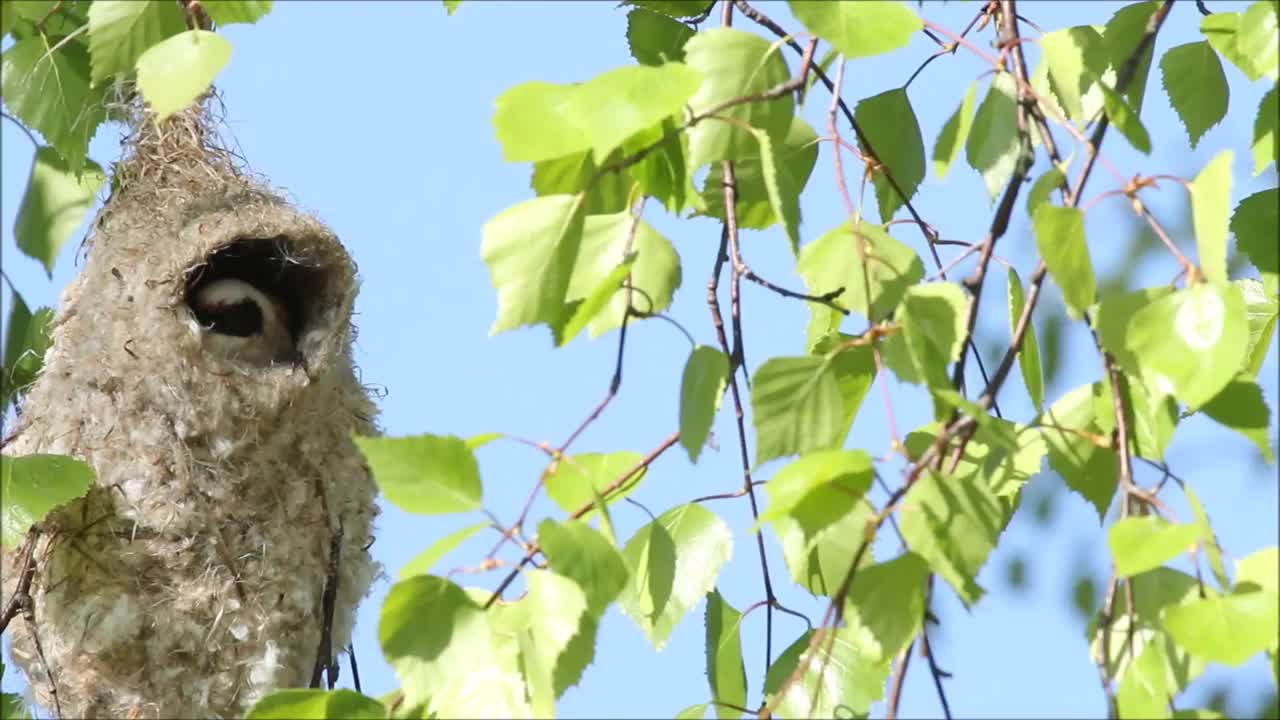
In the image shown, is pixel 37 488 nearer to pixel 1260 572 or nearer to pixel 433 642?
pixel 433 642

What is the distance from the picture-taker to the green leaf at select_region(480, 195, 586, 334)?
1029 mm

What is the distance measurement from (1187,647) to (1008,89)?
0.44 m

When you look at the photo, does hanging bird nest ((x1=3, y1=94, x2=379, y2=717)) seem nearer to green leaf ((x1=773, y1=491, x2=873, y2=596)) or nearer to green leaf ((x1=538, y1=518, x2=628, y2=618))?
green leaf ((x1=773, y1=491, x2=873, y2=596))

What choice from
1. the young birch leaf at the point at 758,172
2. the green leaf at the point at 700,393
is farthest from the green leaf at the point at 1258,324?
the green leaf at the point at 700,393

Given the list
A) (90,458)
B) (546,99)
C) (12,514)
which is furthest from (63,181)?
(90,458)

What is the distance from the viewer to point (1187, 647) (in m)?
0.95

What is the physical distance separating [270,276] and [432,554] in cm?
160

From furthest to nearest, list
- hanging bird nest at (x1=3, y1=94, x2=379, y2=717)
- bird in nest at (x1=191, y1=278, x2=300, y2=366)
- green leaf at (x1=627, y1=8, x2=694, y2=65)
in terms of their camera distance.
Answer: bird in nest at (x1=191, y1=278, x2=300, y2=366) → hanging bird nest at (x1=3, y1=94, x2=379, y2=717) → green leaf at (x1=627, y1=8, x2=694, y2=65)

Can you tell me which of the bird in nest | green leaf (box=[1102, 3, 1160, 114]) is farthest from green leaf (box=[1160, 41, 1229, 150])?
the bird in nest

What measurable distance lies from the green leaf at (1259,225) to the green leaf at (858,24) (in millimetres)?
271

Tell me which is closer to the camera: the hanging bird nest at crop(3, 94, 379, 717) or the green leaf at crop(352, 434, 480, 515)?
the green leaf at crop(352, 434, 480, 515)

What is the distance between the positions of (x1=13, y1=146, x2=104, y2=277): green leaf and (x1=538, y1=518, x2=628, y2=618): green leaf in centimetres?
56

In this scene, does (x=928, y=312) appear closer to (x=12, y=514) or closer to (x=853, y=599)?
(x=853, y=599)

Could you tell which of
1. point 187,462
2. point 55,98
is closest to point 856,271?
point 55,98
